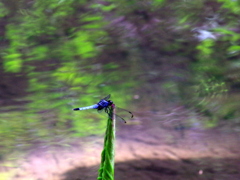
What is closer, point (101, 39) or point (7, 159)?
point (7, 159)

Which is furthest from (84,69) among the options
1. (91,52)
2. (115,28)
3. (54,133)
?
(54,133)

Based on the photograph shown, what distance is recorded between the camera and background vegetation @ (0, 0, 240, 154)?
1.97 metres

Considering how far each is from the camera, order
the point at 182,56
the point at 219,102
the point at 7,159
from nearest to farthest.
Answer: the point at 7,159, the point at 219,102, the point at 182,56

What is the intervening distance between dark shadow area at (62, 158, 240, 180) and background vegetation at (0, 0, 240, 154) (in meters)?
0.36

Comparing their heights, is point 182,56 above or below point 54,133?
above

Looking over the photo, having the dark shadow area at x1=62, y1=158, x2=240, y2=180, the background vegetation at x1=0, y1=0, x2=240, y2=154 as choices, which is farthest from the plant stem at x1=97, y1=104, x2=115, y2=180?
the background vegetation at x1=0, y1=0, x2=240, y2=154

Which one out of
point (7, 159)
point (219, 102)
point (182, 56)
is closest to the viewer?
point (7, 159)

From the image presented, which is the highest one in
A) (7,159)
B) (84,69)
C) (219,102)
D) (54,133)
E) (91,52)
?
(91,52)

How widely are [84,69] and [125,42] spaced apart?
1.30ft

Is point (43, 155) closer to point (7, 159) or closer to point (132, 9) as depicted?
point (7, 159)

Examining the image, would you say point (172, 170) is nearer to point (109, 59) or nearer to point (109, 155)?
point (109, 59)

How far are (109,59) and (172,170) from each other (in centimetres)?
99

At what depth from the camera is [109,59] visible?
6.98 feet

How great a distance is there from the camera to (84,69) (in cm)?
211
